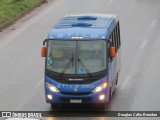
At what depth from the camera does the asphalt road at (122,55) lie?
23.2m

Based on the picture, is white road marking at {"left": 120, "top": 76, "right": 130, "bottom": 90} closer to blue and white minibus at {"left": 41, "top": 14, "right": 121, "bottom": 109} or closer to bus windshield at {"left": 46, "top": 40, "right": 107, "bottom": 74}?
blue and white minibus at {"left": 41, "top": 14, "right": 121, "bottom": 109}

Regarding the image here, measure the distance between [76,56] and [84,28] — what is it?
1136 mm

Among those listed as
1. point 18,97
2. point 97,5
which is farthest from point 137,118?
point 97,5

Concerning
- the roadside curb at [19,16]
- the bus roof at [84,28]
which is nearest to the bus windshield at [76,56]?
the bus roof at [84,28]

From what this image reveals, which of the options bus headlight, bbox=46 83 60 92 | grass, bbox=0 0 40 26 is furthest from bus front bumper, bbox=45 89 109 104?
grass, bbox=0 0 40 26

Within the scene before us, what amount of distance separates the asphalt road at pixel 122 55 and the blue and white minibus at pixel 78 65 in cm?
125

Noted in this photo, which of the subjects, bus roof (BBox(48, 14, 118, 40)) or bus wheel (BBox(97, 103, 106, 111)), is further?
bus wheel (BBox(97, 103, 106, 111))

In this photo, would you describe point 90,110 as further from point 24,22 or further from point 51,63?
point 24,22

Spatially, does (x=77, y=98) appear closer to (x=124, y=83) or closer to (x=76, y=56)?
(x=76, y=56)

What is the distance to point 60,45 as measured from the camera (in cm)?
2112

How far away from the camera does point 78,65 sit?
2092cm

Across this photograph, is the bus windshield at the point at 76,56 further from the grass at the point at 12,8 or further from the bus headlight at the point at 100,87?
the grass at the point at 12,8

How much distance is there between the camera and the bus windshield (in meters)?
20.9

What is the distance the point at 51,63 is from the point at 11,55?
9446mm
